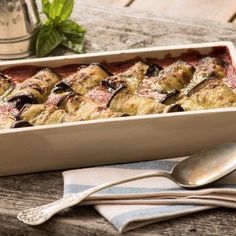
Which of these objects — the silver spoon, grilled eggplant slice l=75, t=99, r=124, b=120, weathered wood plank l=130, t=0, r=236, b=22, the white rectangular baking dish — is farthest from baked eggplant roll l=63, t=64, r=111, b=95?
weathered wood plank l=130, t=0, r=236, b=22

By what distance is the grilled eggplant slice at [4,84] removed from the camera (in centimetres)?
177

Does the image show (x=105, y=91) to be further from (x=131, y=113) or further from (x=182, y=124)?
(x=182, y=124)

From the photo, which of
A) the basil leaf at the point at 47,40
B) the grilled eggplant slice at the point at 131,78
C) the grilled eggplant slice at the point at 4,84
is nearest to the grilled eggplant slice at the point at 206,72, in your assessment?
the grilled eggplant slice at the point at 131,78

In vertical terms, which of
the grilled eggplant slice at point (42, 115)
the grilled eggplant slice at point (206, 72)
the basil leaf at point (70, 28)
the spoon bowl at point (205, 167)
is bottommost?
the basil leaf at point (70, 28)

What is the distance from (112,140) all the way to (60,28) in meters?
0.82

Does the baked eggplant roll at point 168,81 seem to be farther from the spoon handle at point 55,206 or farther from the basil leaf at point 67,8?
the basil leaf at point 67,8

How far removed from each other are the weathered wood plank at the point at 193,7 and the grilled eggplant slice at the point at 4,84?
120cm

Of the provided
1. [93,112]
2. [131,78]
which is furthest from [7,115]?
[131,78]

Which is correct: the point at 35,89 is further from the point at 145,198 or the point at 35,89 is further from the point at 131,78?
the point at 145,198

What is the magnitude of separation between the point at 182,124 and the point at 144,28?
845 millimetres

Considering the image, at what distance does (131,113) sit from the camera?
1.66 m

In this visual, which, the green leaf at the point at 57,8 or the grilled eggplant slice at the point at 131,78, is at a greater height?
the grilled eggplant slice at the point at 131,78

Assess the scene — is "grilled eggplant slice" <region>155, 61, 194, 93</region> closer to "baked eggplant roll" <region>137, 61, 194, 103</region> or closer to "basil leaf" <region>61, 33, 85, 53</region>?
"baked eggplant roll" <region>137, 61, 194, 103</region>

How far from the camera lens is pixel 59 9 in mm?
2281
